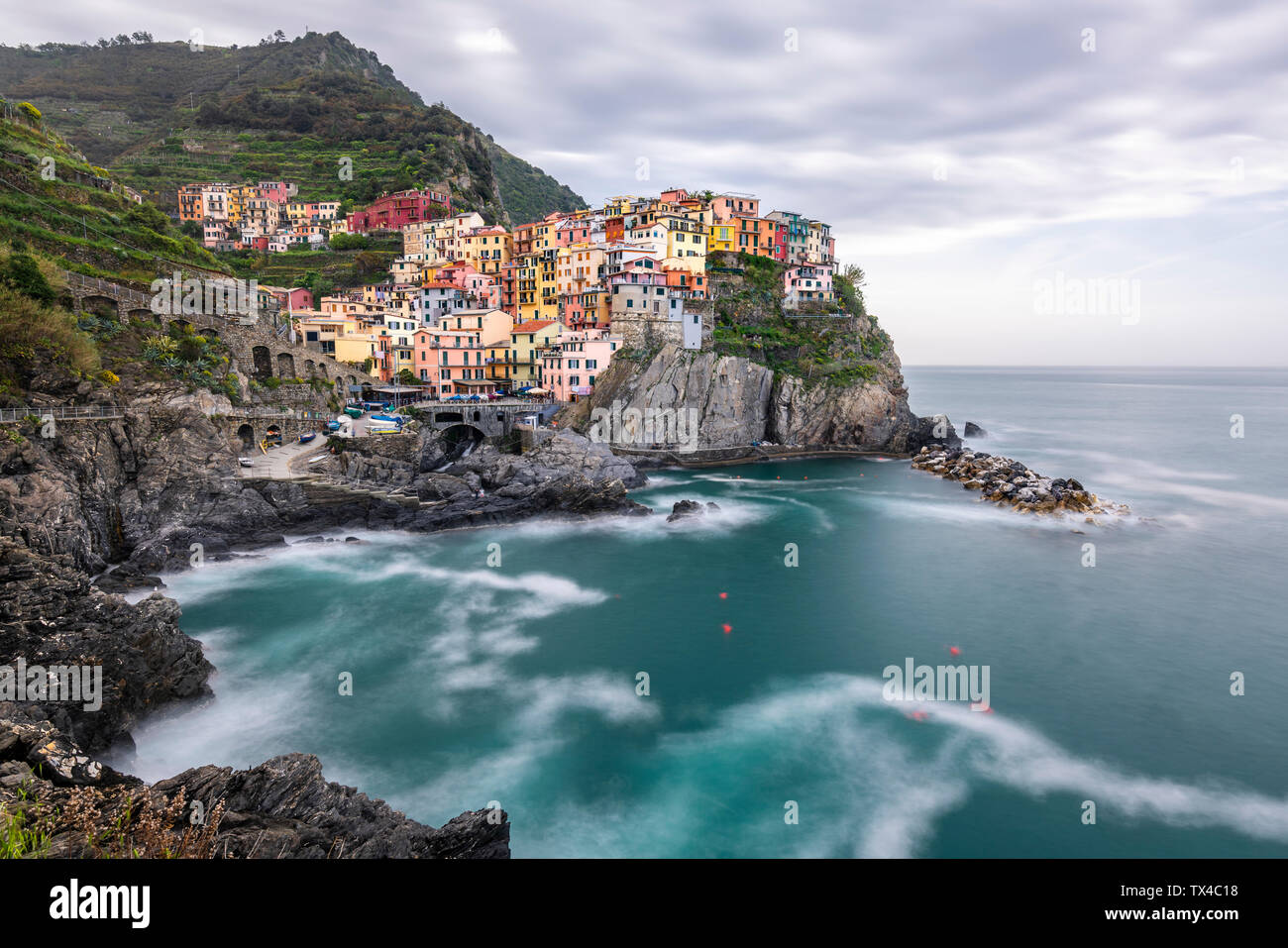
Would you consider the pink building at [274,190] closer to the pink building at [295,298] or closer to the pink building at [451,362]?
the pink building at [295,298]

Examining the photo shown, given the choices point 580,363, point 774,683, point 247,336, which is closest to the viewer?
point 774,683

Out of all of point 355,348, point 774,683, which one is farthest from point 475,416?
point 774,683

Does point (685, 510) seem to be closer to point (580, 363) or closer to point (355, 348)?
point (580, 363)

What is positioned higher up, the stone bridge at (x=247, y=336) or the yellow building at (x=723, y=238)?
the yellow building at (x=723, y=238)

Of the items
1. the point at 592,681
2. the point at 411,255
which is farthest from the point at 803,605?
the point at 411,255

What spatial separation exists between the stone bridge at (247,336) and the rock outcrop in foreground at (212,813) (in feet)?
118

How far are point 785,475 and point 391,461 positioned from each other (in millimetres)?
31793

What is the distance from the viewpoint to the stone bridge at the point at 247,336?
39438 mm

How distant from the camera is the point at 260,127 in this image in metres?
118

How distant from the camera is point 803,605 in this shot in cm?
3070

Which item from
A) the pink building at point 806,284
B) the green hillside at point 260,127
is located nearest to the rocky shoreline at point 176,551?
the pink building at point 806,284

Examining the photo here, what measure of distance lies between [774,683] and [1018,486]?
33.2m

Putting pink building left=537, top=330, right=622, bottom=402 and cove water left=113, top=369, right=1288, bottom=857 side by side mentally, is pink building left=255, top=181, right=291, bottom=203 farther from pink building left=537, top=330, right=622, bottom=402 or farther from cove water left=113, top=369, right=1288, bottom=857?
cove water left=113, top=369, right=1288, bottom=857
